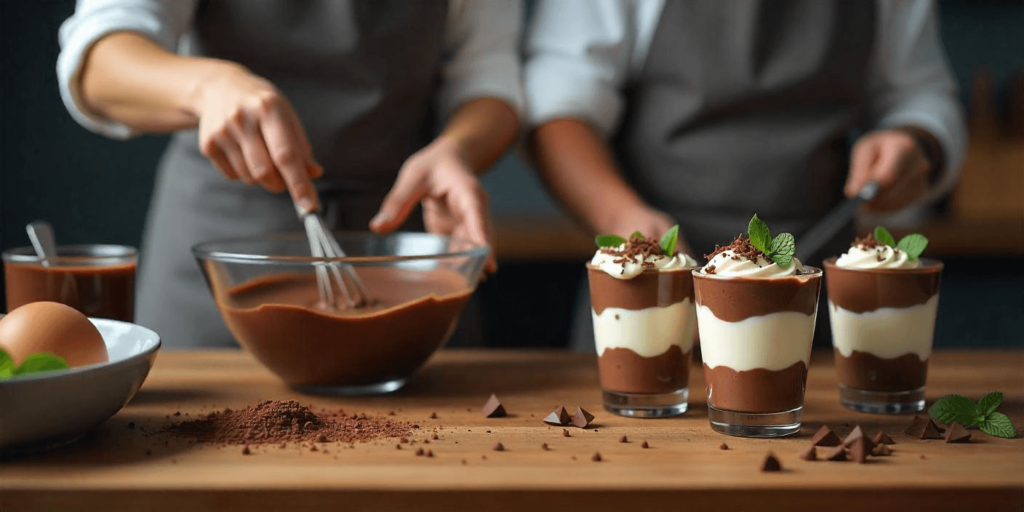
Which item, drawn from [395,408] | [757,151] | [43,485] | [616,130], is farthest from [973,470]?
[616,130]

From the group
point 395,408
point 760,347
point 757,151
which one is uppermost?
point 757,151

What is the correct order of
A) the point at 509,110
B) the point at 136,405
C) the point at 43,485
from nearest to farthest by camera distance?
the point at 43,485, the point at 136,405, the point at 509,110

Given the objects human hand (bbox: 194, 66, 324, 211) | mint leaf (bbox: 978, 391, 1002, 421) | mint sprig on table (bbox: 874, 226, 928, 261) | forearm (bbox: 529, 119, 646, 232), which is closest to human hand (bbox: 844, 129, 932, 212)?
forearm (bbox: 529, 119, 646, 232)

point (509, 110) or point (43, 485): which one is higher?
point (509, 110)

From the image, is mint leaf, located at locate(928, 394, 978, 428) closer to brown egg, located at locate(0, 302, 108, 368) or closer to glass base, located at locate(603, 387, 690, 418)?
glass base, located at locate(603, 387, 690, 418)

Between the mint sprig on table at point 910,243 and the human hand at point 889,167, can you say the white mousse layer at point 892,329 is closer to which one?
the mint sprig on table at point 910,243

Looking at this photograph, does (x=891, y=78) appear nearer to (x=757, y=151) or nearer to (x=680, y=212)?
(x=757, y=151)

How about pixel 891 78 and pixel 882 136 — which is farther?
pixel 891 78

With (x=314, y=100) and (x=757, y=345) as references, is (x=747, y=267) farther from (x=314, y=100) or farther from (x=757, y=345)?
(x=314, y=100)

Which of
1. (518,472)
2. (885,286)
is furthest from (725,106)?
(518,472)
